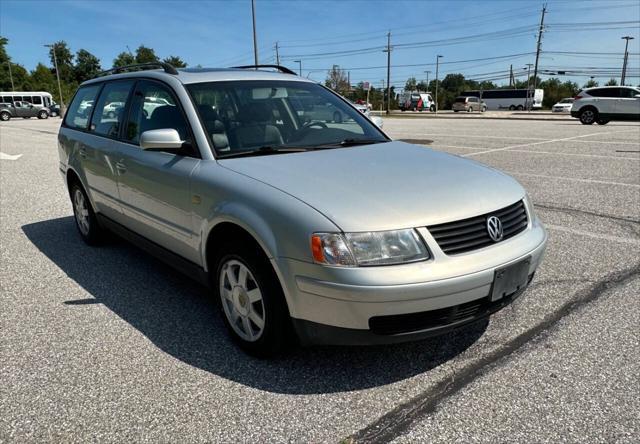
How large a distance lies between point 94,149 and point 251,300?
2.57m

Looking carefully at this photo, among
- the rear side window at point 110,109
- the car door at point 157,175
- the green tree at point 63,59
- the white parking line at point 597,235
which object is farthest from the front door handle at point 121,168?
the green tree at point 63,59

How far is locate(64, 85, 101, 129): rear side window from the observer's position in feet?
16.0

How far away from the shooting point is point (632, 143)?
13484mm

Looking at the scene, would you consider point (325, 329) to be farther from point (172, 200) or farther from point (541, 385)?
point (172, 200)

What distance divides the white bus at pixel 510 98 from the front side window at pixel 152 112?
70370 mm

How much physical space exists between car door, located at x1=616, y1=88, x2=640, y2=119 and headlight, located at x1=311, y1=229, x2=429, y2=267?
958 inches

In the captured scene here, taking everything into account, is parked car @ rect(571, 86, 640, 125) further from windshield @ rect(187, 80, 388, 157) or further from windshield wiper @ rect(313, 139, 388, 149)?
windshield wiper @ rect(313, 139, 388, 149)

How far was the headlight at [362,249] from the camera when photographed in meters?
2.29

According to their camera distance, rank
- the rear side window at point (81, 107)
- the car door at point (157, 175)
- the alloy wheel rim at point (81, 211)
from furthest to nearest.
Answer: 1. the alloy wheel rim at point (81, 211)
2. the rear side window at point (81, 107)
3. the car door at point (157, 175)

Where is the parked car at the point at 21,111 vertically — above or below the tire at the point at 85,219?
above

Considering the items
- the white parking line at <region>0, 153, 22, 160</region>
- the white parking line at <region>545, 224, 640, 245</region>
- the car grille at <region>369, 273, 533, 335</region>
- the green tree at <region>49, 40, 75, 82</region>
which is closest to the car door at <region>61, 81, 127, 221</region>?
the car grille at <region>369, 273, 533, 335</region>

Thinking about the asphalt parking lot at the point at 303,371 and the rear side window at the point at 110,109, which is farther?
the rear side window at the point at 110,109

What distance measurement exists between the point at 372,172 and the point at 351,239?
716mm

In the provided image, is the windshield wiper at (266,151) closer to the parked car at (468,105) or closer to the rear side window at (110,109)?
the rear side window at (110,109)
